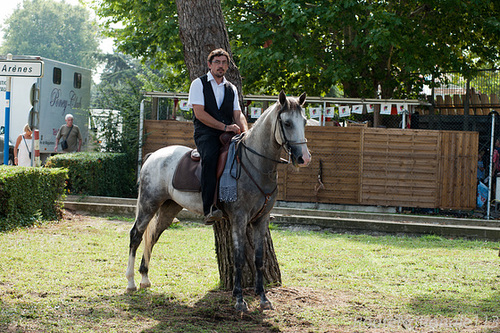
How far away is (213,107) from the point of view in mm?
6156

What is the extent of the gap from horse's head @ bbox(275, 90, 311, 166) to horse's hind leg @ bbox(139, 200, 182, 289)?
83.0 inches

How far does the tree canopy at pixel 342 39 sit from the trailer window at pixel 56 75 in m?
2.40

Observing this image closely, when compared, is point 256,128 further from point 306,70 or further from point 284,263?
point 306,70

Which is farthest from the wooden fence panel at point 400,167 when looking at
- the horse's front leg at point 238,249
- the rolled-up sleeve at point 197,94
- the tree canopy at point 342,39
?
the horse's front leg at point 238,249

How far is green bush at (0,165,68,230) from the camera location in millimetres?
10273

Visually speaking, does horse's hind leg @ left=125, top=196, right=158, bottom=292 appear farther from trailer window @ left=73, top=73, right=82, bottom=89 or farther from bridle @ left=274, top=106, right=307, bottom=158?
trailer window @ left=73, top=73, right=82, bottom=89

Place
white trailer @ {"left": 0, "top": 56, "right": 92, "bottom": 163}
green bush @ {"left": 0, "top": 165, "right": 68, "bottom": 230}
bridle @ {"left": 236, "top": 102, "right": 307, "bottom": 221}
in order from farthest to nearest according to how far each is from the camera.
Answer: white trailer @ {"left": 0, "top": 56, "right": 92, "bottom": 163}, green bush @ {"left": 0, "top": 165, "right": 68, "bottom": 230}, bridle @ {"left": 236, "top": 102, "right": 307, "bottom": 221}

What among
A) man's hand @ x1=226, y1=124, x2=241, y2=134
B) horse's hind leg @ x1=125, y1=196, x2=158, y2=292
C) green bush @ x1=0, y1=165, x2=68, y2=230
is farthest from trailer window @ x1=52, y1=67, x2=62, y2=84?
man's hand @ x1=226, y1=124, x2=241, y2=134

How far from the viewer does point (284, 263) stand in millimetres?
8383

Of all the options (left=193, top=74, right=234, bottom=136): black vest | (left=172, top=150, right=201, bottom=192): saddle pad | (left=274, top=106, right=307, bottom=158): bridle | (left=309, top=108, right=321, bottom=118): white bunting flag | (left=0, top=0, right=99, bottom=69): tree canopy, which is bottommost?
(left=172, top=150, right=201, bottom=192): saddle pad

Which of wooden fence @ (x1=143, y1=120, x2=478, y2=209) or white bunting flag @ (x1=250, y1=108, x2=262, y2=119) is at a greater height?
white bunting flag @ (x1=250, y1=108, x2=262, y2=119)

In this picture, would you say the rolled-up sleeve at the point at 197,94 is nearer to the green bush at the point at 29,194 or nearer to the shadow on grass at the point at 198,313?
the shadow on grass at the point at 198,313

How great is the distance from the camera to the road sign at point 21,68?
11672 mm

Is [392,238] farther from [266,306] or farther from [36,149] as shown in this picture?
[36,149]
